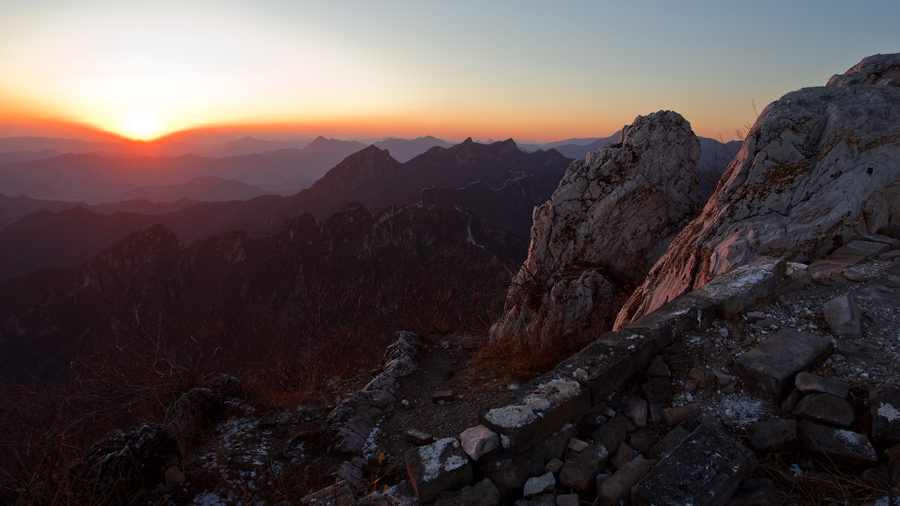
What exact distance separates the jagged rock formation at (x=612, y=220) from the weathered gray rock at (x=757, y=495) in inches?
186

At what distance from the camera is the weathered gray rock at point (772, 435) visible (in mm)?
2498

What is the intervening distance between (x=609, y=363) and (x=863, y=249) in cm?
352

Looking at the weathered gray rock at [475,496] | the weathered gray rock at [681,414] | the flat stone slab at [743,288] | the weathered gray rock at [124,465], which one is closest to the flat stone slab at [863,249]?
the flat stone slab at [743,288]

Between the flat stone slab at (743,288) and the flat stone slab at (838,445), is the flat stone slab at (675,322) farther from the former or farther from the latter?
the flat stone slab at (838,445)

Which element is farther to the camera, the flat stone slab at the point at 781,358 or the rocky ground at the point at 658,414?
the flat stone slab at the point at 781,358

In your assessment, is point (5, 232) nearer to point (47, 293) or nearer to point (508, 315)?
point (47, 293)

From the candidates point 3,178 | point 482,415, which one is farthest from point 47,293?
point 3,178

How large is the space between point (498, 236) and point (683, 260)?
38640 mm

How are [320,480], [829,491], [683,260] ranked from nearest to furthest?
1. [829,491]
2. [320,480]
3. [683,260]

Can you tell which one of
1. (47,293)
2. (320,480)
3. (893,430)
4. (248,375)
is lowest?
(47,293)

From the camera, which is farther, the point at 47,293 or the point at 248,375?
the point at 47,293

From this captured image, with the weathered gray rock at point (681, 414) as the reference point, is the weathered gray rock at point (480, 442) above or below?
below

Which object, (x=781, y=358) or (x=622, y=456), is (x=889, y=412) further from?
(x=622, y=456)

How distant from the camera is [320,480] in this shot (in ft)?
13.6
